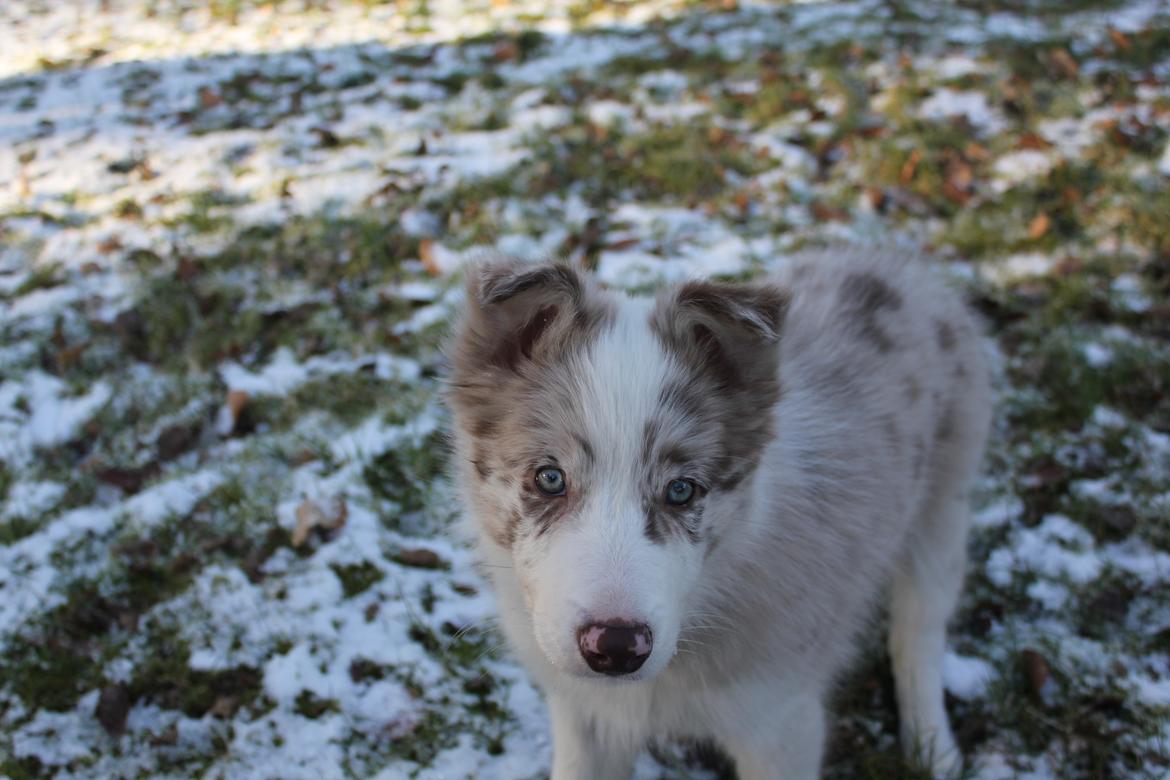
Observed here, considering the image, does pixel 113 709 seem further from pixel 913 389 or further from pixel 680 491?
pixel 913 389

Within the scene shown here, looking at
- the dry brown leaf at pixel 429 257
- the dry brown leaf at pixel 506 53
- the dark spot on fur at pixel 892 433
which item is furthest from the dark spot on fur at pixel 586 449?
the dry brown leaf at pixel 506 53

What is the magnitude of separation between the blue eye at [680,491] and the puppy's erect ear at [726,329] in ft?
0.97

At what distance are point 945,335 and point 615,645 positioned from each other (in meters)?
1.86

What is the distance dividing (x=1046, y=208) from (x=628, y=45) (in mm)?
4017

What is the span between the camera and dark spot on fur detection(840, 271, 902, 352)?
2.92 metres

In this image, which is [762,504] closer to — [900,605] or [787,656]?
[787,656]

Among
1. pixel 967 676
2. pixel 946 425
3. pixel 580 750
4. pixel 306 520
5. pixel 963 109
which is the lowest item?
pixel 967 676

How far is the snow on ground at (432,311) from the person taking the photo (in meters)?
3.11

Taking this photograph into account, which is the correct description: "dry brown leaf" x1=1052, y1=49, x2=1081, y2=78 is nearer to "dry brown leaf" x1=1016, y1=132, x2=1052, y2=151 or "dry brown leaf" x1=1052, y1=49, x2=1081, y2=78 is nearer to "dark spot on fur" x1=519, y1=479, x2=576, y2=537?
"dry brown leaf" x1=1016, y1=132, x2=1052, y2=151

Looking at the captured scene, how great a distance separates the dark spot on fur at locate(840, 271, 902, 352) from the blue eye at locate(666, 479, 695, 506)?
110 centimetres

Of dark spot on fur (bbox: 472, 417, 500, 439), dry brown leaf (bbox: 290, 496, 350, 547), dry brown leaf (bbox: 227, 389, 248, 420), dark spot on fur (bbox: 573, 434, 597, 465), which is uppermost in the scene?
dark spot on fur (bbox: 573, 434, 597, 465)

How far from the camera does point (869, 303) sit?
3023 mm

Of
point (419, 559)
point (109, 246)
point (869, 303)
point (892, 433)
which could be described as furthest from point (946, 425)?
point (109, 246)

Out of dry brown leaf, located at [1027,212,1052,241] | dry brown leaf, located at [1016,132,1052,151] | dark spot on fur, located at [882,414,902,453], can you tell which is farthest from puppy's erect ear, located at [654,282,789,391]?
dry brown leaf, located at [1016,132,1052,151]
